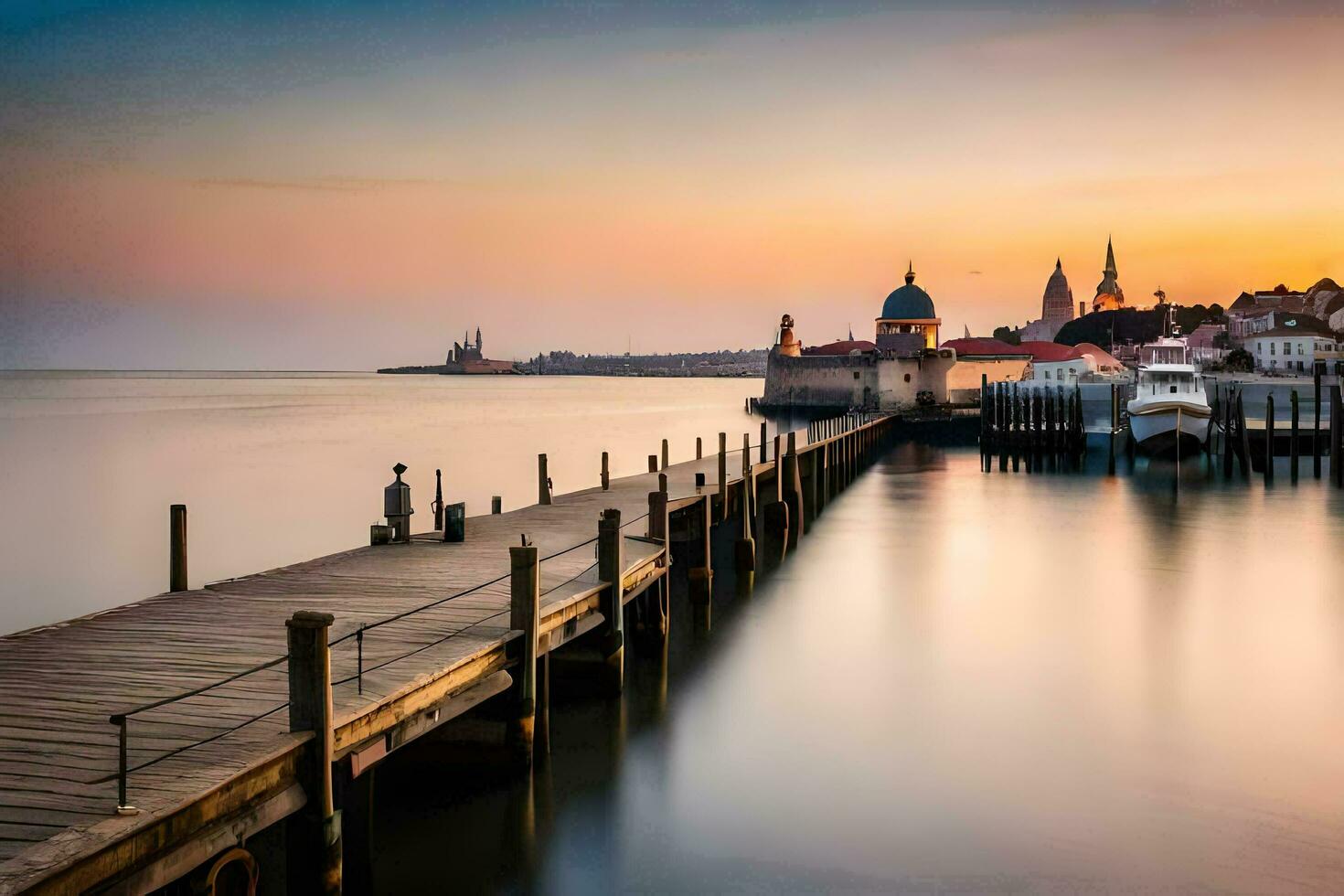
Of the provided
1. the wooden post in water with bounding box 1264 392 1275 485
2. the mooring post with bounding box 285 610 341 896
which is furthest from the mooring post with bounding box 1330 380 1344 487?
the mooring post with bounding box 285 610 341 896

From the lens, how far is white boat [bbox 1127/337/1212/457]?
50562mm

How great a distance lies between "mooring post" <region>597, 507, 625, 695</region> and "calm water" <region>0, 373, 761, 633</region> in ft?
39.5

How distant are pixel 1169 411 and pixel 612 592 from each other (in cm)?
4418

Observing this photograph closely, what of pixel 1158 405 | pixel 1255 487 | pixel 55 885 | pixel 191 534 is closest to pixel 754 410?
pixel 1158 405

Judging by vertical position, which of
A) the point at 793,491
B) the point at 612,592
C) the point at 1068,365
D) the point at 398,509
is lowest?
the point at 793,491

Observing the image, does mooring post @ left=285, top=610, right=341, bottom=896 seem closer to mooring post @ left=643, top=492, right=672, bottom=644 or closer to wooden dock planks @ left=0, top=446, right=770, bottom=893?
wooden dock planks @ left=0, top=446, right=770, bottom=893

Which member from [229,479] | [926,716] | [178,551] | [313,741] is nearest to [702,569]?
[926,716]

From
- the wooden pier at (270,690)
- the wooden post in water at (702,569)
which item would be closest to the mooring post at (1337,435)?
the wooden post in water at (702,569)

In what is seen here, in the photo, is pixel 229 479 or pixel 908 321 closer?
pixel 229 479

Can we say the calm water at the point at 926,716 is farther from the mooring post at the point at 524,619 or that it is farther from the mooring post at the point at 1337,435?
the mooring post at the point at 1337,435

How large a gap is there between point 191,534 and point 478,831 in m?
23.9

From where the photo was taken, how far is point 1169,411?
5059cm

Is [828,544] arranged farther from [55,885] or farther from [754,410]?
[754,410]

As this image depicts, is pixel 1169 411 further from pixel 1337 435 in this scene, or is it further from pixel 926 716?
pixel 926 716
